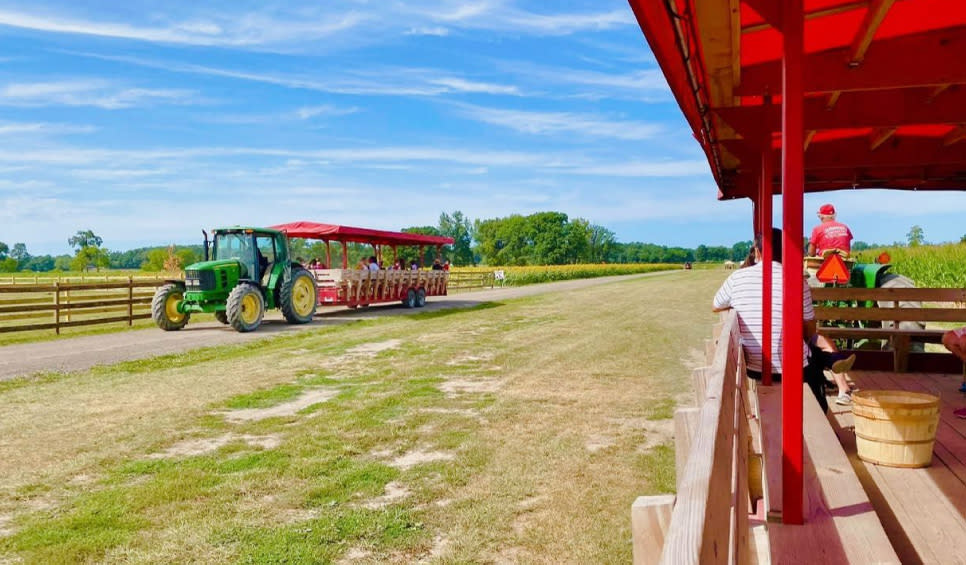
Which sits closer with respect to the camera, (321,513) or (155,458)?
(321,513)

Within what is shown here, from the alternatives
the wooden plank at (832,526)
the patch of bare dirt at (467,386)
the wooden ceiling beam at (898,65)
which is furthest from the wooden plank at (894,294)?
the wooden plank at (832,526)

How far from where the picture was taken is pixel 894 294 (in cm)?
718

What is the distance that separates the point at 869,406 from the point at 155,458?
16.3 ft

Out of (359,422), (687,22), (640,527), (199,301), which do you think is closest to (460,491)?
(359,422)

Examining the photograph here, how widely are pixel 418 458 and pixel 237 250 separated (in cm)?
1182

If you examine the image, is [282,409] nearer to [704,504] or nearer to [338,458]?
[338,458]

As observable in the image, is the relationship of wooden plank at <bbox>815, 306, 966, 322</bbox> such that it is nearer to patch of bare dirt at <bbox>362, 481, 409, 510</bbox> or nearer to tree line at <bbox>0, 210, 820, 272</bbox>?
patch of bare dirt at <bbox>362, 481, 409, 510</bbox>

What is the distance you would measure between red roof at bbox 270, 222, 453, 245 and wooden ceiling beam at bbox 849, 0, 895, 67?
1598 cm

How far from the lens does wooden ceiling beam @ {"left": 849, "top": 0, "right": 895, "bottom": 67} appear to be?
10.1 ft

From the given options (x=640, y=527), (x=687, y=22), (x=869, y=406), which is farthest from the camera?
(x=869, y=406)

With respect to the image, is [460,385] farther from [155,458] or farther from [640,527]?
[640,527]

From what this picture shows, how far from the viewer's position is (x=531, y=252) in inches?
4882

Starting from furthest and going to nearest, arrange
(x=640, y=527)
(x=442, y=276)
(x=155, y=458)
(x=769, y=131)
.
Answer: (x=442, y=276), (x=155, y=458), (x=769, y=131), (x=640, y=527)

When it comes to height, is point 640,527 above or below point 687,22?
below
